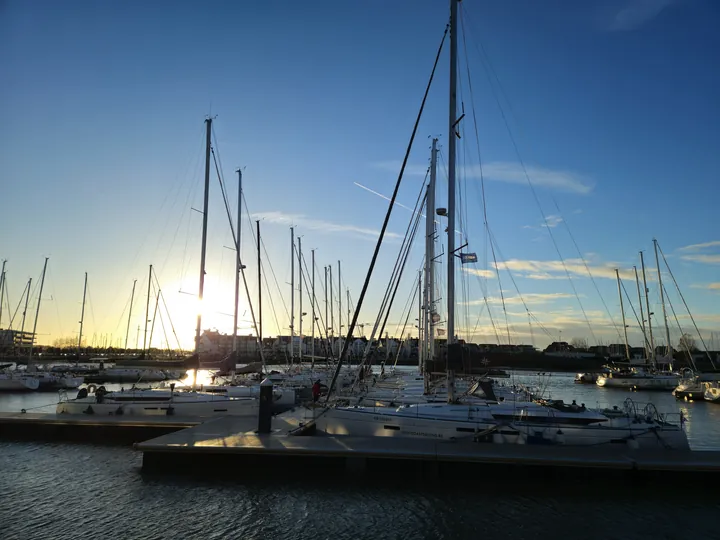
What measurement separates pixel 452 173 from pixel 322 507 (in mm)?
13113

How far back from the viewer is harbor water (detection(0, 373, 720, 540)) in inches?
494

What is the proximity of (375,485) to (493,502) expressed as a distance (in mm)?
3844

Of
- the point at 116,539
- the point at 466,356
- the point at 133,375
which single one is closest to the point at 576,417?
the point at 466,356

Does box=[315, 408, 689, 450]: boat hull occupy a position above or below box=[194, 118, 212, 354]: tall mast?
below

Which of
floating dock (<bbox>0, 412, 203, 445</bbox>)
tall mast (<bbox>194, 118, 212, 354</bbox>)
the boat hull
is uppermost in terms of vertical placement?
tall mast (<bbox>194, 118, 212, 354</bbox>)

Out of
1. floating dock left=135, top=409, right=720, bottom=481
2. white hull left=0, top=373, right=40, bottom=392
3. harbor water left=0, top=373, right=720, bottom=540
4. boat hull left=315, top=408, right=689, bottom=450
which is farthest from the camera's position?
white hull left=0, top=373, right=40, bottom=392

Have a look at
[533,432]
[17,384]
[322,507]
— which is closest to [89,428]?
[322,507]

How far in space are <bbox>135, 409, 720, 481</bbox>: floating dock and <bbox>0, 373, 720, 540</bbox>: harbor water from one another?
511 mm

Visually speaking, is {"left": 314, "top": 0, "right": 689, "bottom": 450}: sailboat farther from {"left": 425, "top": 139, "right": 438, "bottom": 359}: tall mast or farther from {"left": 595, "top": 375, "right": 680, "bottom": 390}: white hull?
{"left": 595, "top": 375, "right": 680, "bottom": 390}: white hull

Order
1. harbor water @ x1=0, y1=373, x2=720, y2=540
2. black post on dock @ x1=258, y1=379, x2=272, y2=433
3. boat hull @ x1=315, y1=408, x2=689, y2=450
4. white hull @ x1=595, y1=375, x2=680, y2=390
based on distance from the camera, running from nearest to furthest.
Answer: harbor water @ x1=0, y1=373, x2=720, y2=540
boat hull @ x1=315, y1=408, x2=689, y2=450
black post on dock @ x1=258, y1=379, x2=272, y2=433
white hull @ x1=595, y1=375, x2=680, y2=390

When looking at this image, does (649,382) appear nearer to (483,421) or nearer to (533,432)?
(533,432)

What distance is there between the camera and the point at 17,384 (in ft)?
168

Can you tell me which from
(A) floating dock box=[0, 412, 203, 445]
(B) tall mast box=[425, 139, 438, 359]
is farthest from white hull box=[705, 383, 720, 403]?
(A) floating dock box=[0, 412, 203, 445]

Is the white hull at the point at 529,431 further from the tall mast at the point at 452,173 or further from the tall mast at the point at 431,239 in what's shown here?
the tall mast at the point at 431,239
